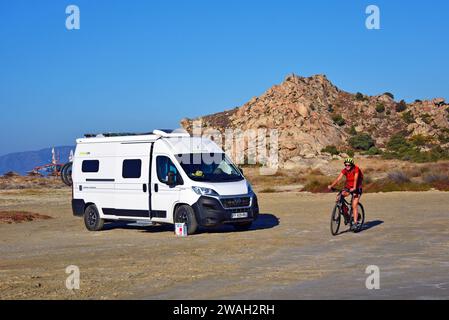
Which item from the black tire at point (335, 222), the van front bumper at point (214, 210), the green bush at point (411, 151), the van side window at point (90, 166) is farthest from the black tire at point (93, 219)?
the green bush at point (411, 151)

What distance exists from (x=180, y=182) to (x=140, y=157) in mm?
1675

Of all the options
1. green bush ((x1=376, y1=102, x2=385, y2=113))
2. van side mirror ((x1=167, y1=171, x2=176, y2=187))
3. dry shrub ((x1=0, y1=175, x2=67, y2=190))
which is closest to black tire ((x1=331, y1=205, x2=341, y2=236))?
van side mirror ((x1=167, y1=171, x2=176, y2=187))

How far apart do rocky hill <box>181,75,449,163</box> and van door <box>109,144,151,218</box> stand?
54.4 meters

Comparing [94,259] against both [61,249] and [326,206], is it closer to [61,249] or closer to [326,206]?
[61,249]

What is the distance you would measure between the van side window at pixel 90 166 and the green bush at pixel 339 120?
6813 centimetres

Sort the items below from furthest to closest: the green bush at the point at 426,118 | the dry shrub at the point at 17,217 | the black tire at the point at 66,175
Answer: the green bush at the point at 426,118
the dry shrub at the point at 17,217
the black tire at the point at 66,175

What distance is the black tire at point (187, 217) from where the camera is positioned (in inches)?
764

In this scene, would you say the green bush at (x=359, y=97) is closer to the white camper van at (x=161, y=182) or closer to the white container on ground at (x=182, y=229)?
the white camper van at (x=161, y=182)

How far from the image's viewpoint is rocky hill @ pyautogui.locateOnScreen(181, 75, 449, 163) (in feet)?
263

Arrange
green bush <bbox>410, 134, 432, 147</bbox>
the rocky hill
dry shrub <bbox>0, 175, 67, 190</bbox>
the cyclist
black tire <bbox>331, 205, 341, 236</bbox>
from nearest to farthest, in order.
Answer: black tire <bbox>331, 205, 341, 236</bbox> < the cyclist < dry shrub <bbox>0, 175, 67, 190</bbox> < the rocky hill < green bush <bbox>410, 134, 432, 147</bbox>

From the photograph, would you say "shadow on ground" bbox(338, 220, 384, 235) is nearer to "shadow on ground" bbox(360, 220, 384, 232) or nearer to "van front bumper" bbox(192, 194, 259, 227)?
"shadow on ground" bbox(360, 220, 384, 232)

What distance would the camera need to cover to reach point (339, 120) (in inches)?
3504
